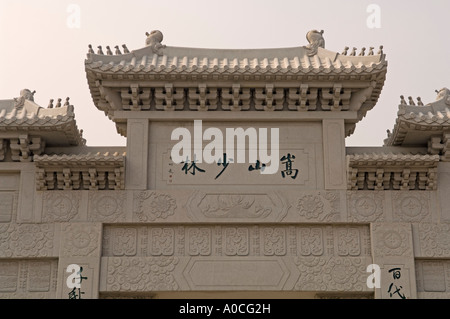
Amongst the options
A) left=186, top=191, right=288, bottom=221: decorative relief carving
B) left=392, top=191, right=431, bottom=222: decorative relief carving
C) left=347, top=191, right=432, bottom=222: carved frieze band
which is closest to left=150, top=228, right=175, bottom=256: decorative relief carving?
left=186, top=191, right=288, bottom=221: decorative relief carving

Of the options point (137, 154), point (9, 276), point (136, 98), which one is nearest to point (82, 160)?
point (137, 154)

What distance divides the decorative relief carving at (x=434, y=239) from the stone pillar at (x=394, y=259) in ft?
0.53

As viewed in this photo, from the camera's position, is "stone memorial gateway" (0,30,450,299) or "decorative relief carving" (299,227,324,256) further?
"decorative relief carving" (299,227,324,256)


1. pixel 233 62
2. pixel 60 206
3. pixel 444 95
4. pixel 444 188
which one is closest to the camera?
pixel 60 206

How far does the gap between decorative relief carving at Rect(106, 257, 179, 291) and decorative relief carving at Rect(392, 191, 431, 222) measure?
2.90 m

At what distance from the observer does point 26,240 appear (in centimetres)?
1138

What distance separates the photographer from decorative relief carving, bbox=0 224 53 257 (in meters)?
11.3

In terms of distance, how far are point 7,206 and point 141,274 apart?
1.98 m

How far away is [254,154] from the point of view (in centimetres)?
1173

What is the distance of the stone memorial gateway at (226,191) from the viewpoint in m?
11.2

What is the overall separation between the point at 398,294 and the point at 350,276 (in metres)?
0.63

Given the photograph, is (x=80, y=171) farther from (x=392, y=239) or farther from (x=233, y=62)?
(x=392, y=239)

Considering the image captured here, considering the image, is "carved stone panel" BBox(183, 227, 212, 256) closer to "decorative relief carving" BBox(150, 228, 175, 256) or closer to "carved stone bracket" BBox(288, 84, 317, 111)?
"decorative relief carving" BBox(150, 228, 175, 256)
